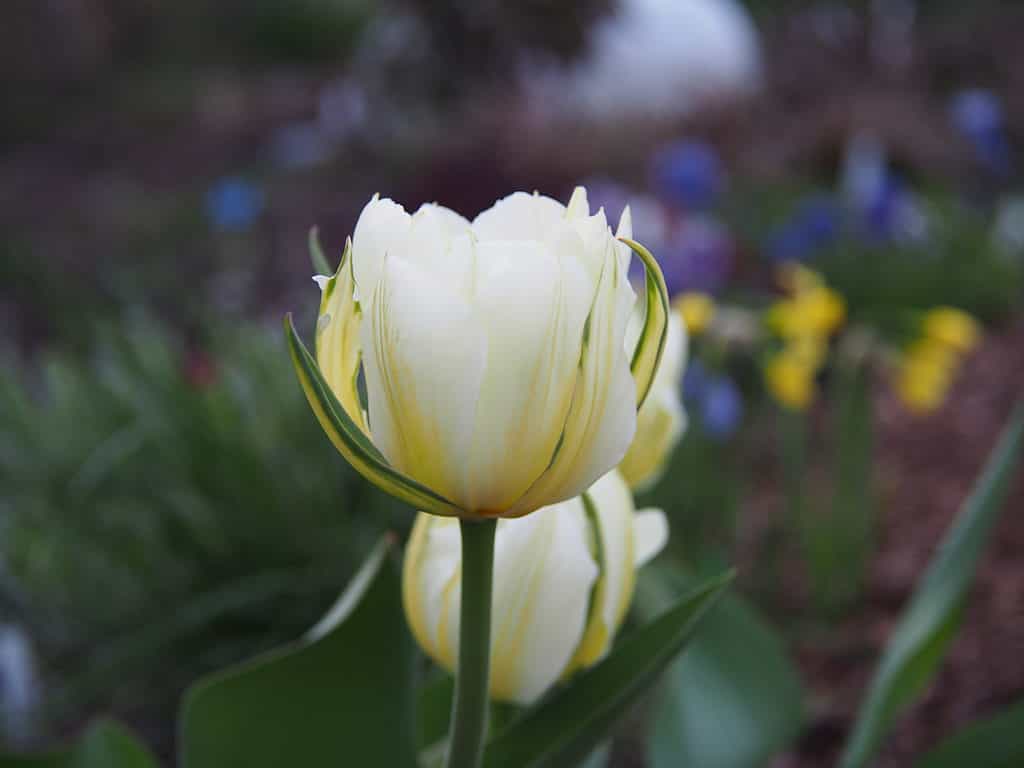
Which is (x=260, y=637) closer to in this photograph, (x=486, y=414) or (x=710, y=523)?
(x=710, y=523)

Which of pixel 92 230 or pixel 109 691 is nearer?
pixel 109 691

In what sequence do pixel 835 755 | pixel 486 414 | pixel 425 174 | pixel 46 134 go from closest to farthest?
pixel 486 414 < pixel 835 755 < pixel 425 174 < pixel 46 134

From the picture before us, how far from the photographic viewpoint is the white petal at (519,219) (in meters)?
0.37

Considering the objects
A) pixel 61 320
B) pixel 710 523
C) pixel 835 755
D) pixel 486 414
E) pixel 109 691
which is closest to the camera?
pixel 486 414

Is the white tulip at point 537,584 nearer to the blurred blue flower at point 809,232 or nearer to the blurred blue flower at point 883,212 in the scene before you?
the blurred blue flower at point 809,232

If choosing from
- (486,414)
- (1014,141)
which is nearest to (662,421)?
(486,414)

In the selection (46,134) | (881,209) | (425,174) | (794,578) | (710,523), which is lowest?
(46,134)

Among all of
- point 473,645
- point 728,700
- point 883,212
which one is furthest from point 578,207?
point 883,212

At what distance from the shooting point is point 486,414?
35cm

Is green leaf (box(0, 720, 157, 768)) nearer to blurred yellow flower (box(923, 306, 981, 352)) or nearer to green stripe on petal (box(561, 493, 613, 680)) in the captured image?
green stripe on petal (box(561, 493, 613, 680))

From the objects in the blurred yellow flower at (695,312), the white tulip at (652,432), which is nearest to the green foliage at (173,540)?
the blurred yellow flower at (695,312)

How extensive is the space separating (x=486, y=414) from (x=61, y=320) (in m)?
3.97

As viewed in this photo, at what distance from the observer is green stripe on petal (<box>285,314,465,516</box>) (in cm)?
34

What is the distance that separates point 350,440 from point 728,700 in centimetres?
58
